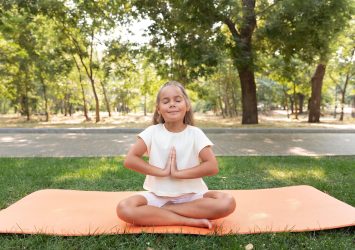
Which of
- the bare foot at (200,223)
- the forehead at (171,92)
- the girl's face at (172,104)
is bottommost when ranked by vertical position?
the bare foot at (200,223)

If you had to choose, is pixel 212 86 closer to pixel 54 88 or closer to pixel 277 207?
pixel 54 88

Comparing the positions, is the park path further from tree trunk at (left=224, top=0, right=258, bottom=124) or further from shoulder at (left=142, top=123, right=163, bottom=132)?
shoulder at (left=142, top=123, right=163, bottom=132)

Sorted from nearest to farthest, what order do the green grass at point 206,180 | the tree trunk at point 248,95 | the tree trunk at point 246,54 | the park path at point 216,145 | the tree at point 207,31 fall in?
the green grass at point 206,180
the park path at point 216,145
the tree at point 207,31
the tree trunk at point 246,54
the tree trunk at point 248,95

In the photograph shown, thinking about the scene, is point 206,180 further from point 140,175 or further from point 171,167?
point 171,167

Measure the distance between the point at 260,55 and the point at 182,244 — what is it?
16.4 m

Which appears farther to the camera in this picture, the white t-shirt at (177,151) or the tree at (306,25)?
the tree at (306,25)

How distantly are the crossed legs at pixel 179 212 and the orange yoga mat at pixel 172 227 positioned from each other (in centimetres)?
7

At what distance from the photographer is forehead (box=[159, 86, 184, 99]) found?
149 inches

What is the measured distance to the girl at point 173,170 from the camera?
148 inches

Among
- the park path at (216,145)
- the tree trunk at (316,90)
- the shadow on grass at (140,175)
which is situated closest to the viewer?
the shadow on grass at (140,175)

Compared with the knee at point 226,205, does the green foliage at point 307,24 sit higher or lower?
higher

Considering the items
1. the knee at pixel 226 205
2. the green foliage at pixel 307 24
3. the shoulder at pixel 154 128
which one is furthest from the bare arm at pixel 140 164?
the green foliage at pixel 307 24

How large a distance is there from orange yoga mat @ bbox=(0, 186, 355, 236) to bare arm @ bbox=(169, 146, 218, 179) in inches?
20.6

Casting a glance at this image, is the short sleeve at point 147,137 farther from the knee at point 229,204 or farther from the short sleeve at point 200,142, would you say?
the knee at point 229,204
